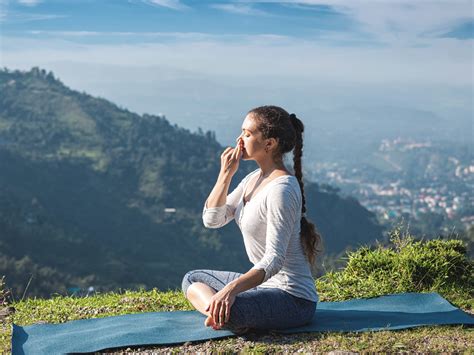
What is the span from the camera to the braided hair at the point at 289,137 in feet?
13.1

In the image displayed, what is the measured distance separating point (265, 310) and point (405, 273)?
197 centimetres

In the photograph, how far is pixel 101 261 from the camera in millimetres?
50969

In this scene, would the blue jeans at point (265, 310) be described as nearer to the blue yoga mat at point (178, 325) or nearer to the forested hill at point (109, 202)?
the blue yoga mat at point (178, 325)

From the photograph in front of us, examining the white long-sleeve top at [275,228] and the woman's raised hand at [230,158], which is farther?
the woman's raised hand at [230,158]

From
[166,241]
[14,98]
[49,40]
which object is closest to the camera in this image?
[166,241]

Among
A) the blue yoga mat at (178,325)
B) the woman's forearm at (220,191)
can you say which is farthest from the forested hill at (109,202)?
the woman's forearm at (220,191)

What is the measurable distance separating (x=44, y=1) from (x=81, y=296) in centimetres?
14642

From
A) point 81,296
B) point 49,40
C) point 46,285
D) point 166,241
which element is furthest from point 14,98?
point 81,296

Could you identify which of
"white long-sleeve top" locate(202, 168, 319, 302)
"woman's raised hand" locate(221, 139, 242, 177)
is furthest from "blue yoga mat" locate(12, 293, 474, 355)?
"woman's raised hand" locate(221, 139, 242, 177)

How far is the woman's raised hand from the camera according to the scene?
4.10 metres

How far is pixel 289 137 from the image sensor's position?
4.04m

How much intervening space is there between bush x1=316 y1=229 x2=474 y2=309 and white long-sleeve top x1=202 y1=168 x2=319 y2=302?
4.00ft

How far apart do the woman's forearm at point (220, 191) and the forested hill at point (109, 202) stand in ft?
104

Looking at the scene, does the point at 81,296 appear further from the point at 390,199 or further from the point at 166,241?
the point at 390,199
